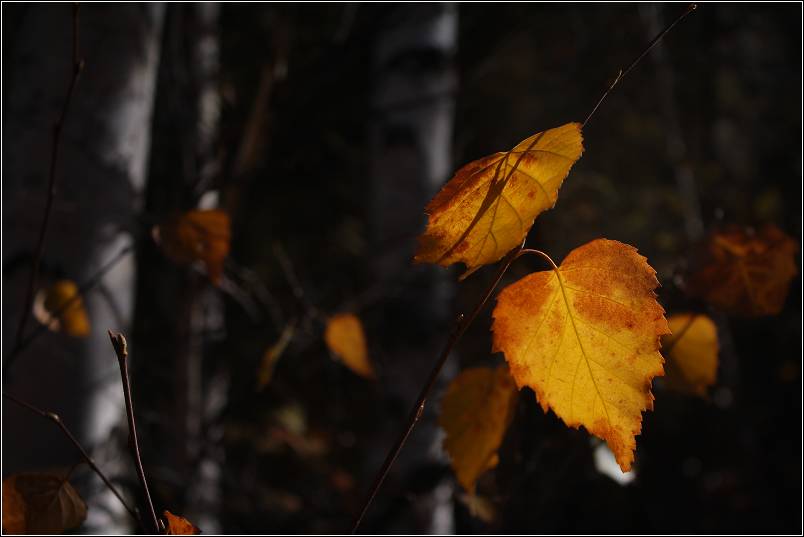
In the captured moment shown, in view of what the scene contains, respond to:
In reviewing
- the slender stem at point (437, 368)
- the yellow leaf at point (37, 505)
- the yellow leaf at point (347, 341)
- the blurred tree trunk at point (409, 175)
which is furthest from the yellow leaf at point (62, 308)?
the blurred tree trunk at point (409, 175)

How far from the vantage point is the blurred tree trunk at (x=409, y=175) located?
4.65 feet

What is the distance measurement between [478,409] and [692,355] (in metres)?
0.32

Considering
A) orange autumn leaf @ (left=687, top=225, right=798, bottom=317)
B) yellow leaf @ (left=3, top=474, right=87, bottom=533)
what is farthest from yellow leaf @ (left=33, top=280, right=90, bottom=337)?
orange autumn leaf @ (left=687, top=225, right=798, bottom=317)

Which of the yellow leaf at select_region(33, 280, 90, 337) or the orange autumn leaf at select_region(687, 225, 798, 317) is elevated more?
the yellow leaf at select_region(33, 280, 90, 337)

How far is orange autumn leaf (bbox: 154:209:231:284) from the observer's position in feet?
2.81

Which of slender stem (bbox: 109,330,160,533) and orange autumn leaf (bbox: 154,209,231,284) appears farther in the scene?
orange autumn leaf (bbox: 154,209,231,284)

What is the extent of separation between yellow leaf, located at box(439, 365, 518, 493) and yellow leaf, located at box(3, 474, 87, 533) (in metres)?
0.39

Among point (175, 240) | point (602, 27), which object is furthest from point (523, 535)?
point (602, 27)

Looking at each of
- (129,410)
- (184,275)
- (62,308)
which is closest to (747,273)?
(129,410)

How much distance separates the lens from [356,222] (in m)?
3.82

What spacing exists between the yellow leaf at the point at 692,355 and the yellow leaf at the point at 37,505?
71cm

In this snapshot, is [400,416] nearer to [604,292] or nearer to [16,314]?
[16,314]

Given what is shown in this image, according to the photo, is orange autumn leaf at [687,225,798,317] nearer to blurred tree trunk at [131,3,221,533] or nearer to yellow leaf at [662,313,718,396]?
yellow leaf at [662,313,718,396]

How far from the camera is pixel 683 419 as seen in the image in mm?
3418
